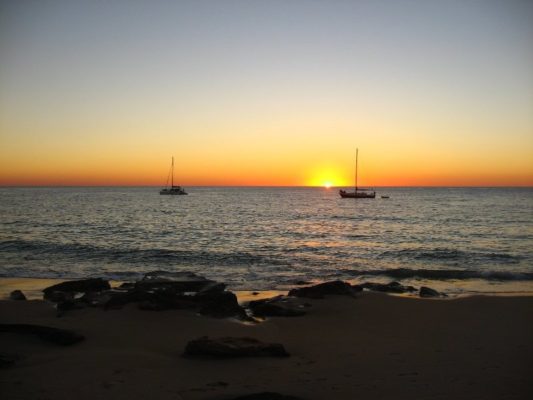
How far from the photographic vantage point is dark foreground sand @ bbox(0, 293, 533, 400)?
22.4 ft

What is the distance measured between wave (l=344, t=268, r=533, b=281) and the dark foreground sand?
22.9ft

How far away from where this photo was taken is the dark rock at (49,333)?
355 inches

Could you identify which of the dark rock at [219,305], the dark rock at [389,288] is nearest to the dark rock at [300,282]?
the dark rock at [389,288]

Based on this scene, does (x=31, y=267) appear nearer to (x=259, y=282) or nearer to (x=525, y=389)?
(x=259, y=282)

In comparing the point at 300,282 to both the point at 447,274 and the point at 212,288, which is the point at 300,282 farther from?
the point at 447,274

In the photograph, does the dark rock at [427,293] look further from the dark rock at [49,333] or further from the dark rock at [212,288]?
the dark rock at [49,333]

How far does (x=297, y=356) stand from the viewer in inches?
337

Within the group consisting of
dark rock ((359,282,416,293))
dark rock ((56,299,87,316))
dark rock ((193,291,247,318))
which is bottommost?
dark rock ((359,282,416,293))

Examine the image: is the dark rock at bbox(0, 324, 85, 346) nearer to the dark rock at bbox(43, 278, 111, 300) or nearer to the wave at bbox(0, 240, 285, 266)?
the dark rock at bbox(43, 278, 111, 300)

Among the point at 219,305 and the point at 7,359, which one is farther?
the point at 219,305

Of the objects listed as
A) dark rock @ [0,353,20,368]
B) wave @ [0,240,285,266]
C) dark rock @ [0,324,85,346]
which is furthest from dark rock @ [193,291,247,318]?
wave @ [0,240,285,266]

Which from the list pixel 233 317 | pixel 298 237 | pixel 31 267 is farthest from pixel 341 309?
pixel 298 237

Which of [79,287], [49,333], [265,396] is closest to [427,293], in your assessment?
[265,396]

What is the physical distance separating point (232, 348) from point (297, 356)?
4.55 ft
